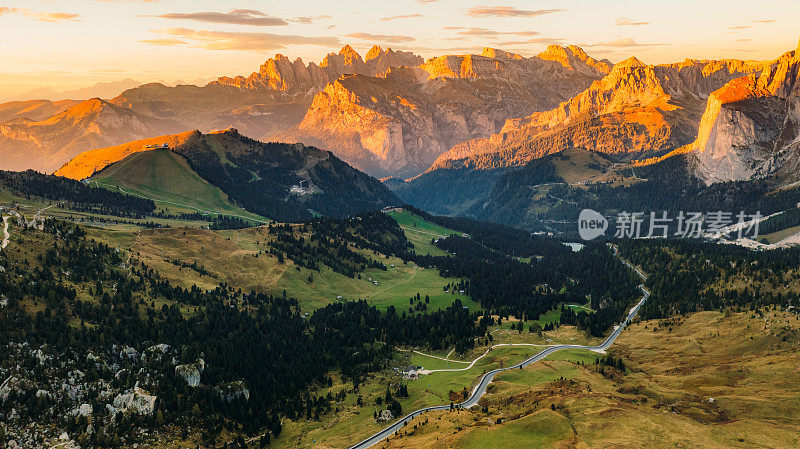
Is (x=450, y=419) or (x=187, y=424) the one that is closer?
(x=450, y=419)

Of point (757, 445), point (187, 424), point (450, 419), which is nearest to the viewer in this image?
point (757, 445)

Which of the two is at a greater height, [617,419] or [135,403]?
[617,419]

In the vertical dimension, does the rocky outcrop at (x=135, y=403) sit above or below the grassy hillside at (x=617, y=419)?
below

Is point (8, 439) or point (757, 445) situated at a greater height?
point (757, 445)

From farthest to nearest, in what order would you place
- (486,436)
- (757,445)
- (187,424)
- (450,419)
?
(187,424) < (450,419) < (486,436) < (757,445)

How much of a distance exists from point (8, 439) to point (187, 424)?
49.0 metres

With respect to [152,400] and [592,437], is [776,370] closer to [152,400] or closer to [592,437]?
[592,437]

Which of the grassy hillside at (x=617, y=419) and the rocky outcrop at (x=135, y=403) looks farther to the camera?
the rocky outcrop at (x=135, y=403)

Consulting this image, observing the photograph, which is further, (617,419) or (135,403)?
(135,403)

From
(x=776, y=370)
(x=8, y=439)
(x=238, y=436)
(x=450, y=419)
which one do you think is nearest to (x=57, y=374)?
(x=8, y=439)

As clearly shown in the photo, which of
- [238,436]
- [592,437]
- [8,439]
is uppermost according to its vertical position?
[592,437]

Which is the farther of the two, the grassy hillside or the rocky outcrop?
the rocky outcrop

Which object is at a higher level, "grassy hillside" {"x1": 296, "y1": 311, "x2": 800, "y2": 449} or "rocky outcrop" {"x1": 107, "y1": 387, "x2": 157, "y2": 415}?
"grassy hillside" {"x1": 296, "y1": 311, "x2": 800, "y2": 449}

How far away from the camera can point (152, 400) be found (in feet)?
634
